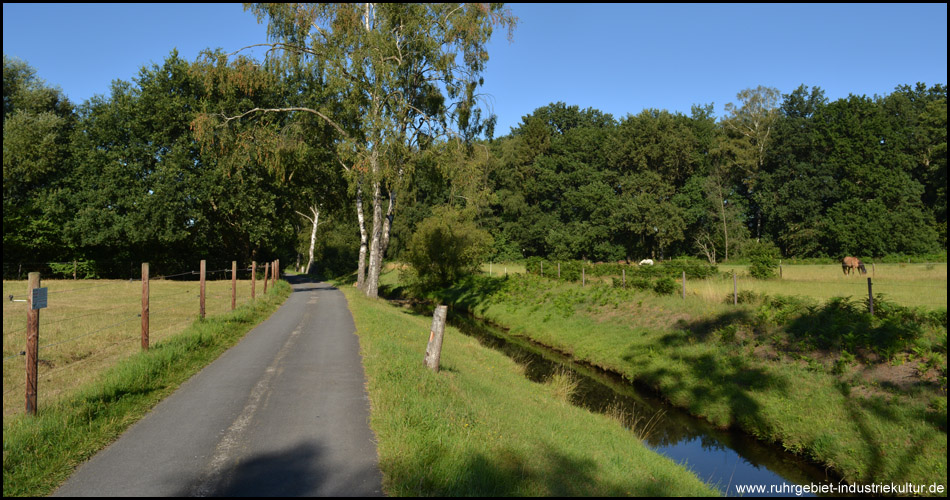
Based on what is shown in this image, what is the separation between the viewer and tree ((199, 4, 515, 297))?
986 inches

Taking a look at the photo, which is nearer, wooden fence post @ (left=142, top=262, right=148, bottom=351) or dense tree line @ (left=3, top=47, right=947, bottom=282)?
wooden fence post @ (left=142, top=262, right=148, bottom=351)

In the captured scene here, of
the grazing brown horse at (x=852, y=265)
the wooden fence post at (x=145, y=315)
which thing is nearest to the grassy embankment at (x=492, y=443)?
the wooden fence post at (x=145, y=315)

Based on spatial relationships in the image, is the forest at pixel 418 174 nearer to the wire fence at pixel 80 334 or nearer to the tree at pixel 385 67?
the tree at pixel 385 67

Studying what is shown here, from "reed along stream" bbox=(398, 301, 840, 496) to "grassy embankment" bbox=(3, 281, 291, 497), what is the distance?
27.9ft

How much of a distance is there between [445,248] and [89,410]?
30.0m

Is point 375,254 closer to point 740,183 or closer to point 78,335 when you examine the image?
point 78,335

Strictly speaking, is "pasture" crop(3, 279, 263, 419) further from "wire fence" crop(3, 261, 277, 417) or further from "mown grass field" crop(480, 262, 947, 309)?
"mown grass field" crop(480, 262, 947, 309)

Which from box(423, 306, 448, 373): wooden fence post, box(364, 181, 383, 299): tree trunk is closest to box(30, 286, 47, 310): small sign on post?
box(423, 306, 448, 373): wooden fence post

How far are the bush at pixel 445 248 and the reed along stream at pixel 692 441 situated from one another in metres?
20.6

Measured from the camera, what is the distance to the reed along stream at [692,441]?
9.14 metres

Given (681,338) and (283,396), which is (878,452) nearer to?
(681,338)

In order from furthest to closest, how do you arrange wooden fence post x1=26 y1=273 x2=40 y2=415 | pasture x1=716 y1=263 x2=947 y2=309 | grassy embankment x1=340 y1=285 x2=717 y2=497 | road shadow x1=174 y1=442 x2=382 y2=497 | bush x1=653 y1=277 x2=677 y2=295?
bush x1=653 y1=277 x2=677 y2=295
pasture x1=716 y1=263 x2=947 y2=309
wooden fence post x1=26 y1=273 x2=40 y2=415
grassy embankment x1=340 y1=285 x2=717 y2=497
road shadow x1=174 y1=442 x2=382 y2=497

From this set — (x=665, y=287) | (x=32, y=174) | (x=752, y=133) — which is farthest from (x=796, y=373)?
(x=752, y=133)

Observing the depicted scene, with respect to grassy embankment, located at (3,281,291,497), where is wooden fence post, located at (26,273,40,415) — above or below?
above
